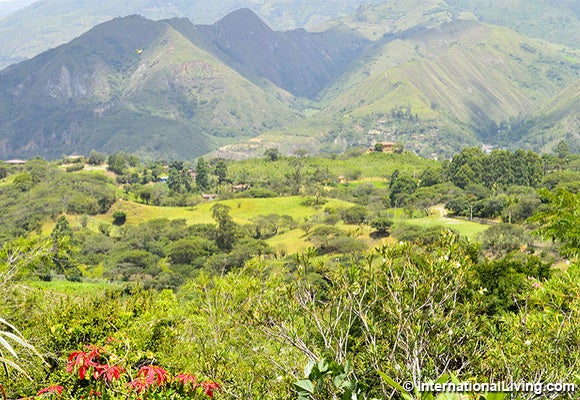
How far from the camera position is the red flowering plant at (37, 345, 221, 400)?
23.7 feet

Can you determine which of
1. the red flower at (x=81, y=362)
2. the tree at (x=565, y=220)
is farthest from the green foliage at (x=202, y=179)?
the red flower at (x=81, y=362)

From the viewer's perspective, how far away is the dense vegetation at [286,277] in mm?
7320

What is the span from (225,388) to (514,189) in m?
110

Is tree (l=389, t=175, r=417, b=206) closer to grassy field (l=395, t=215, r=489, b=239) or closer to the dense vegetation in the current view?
the dense vegetation

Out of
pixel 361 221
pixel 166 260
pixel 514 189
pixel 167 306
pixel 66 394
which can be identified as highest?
pixel 66 394

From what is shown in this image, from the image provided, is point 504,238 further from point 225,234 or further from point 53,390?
point 53,390

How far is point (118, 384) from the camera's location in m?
7.36

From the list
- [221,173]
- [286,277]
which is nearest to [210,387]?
[286,277]

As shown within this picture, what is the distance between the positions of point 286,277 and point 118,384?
1226cm

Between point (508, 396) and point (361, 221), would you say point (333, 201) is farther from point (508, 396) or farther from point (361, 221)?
point (508, 396)

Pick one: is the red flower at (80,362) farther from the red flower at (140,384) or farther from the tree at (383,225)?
the tree at (383,225)

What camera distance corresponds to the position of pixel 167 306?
14.5 metres

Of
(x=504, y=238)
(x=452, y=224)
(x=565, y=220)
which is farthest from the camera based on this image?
(x=452, y=224)

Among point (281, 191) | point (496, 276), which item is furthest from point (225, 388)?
point (281, 191)
